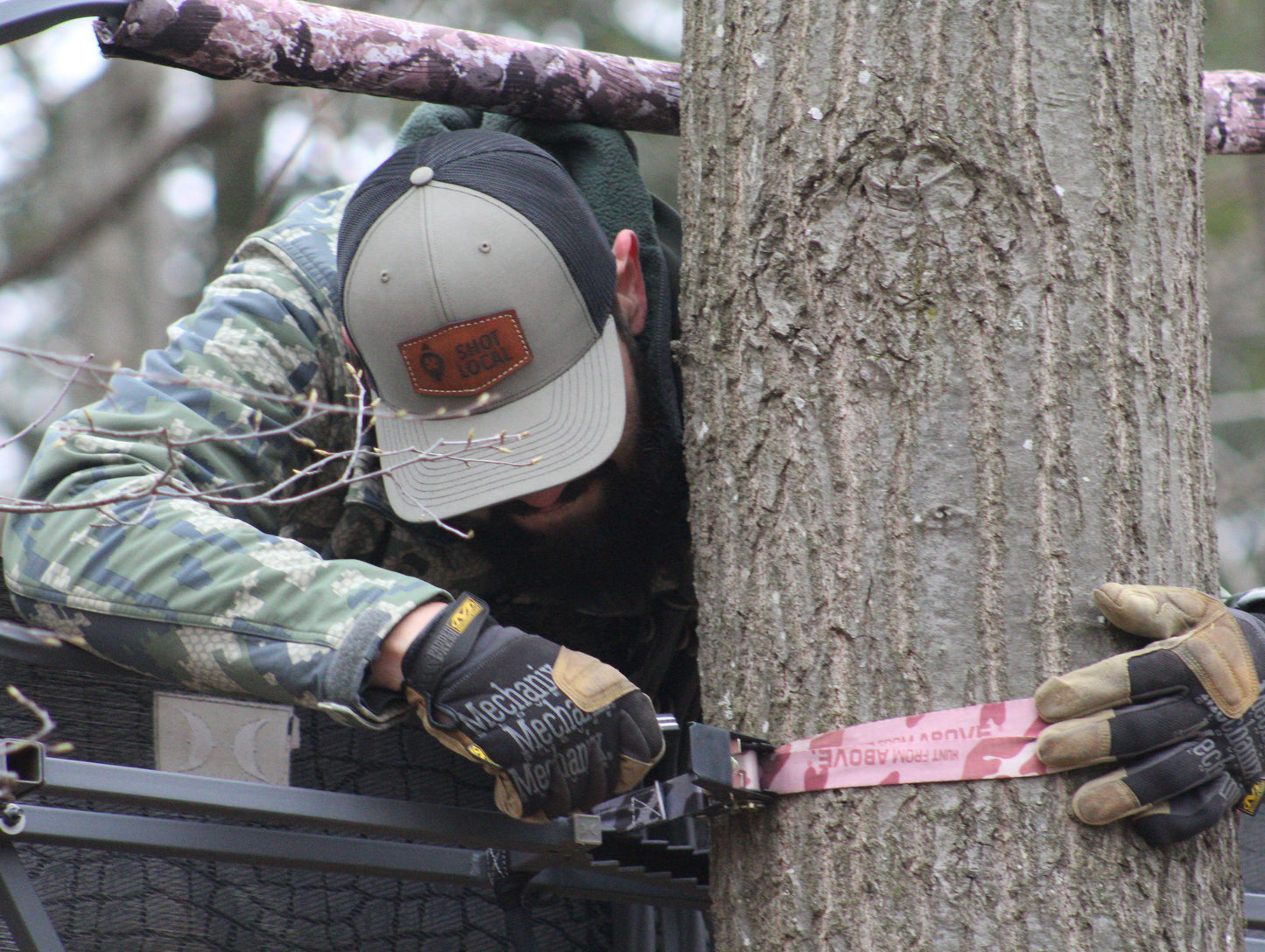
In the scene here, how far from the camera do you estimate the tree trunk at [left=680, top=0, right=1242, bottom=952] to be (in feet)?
5.11

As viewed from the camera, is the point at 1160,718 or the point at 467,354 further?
the point at 467,354

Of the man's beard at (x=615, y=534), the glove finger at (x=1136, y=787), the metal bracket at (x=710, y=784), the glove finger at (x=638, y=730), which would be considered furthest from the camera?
the man's beard at (x=615, y=534)

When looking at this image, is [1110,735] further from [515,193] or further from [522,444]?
[515,193]

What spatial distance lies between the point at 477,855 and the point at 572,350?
82cm

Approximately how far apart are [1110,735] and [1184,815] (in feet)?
0.44

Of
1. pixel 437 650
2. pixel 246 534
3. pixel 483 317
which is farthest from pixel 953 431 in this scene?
pixel 246 534

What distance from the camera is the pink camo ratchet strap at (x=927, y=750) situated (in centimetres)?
155

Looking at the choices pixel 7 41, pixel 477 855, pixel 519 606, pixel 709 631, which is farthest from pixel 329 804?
pixel 7 41

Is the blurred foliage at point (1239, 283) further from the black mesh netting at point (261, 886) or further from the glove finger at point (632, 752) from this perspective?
the glove finger at point (632, 752)

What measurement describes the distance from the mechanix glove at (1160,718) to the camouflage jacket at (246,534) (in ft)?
2.68

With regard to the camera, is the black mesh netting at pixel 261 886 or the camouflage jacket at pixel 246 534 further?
the black mesh netting at pixel 261 886

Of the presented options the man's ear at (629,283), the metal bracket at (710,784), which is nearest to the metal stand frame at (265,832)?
the metal bracket at (710,784)

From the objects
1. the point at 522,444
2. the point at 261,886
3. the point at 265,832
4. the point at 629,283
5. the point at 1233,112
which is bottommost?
the point at 261,886

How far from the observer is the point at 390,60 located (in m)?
2.12
